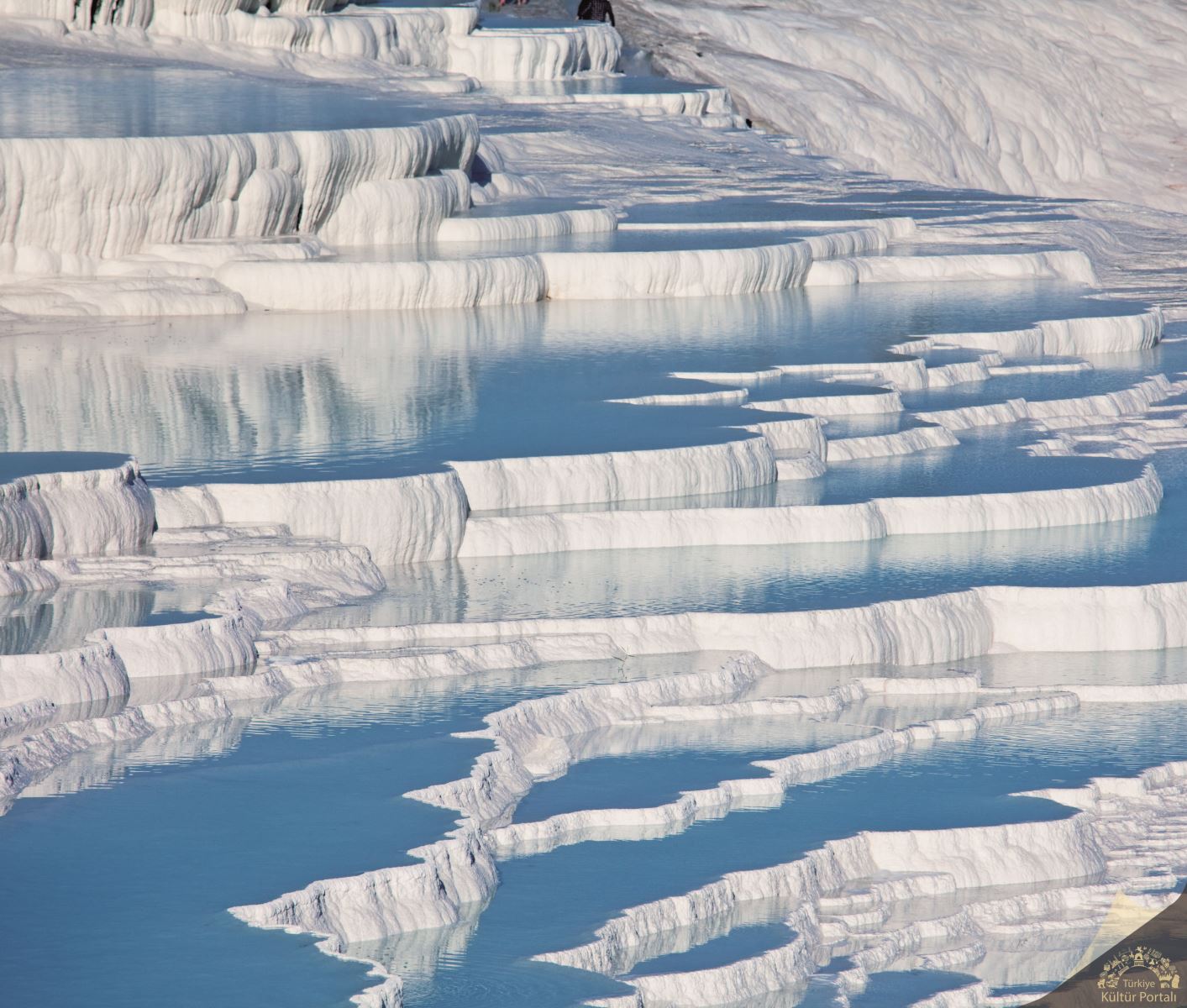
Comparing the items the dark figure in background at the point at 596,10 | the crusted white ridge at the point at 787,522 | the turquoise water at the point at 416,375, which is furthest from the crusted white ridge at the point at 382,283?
the dark figure in background at the point at 596,10

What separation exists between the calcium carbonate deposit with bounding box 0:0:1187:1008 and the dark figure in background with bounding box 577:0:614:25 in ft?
22.0

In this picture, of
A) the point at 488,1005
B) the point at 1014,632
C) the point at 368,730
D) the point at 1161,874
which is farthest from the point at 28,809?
the point at 1014,632

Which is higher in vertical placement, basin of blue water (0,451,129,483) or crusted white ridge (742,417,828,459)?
crusted white ridge (742,417,828,459)

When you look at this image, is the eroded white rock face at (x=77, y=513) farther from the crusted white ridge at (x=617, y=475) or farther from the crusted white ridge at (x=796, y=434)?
the crusted white ridge at (x=796, y=434)

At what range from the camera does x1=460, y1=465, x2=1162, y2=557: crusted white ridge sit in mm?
8117

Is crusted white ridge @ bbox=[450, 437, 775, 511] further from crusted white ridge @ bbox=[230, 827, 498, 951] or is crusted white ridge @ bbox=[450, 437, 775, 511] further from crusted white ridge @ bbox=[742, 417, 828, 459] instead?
crusted white ridge @ bbox=[230, 827, 498, 951]

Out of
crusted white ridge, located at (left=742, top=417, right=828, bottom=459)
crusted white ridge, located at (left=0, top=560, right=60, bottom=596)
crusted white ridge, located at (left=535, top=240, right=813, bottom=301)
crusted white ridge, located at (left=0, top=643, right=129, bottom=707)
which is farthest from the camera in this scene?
crusted white ridge, located at (left=535, top=240, right=813, bottom=301)

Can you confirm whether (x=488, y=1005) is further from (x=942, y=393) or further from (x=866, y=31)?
(x=866, y=31)

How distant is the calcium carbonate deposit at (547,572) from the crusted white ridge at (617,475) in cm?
2

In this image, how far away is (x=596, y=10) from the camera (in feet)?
71.9

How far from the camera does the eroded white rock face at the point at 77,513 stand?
7.21 meters

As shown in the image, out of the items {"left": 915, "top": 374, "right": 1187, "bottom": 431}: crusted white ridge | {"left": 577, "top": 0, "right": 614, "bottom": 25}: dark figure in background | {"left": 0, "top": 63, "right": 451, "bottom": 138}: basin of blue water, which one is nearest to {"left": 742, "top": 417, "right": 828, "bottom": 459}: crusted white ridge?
{"left": 915, "top": 374, "right": 1187, "bottom": 431}: crusted white ridge

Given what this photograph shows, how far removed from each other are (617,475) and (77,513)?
2311 millimetres

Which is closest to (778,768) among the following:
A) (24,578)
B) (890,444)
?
(24,578)
